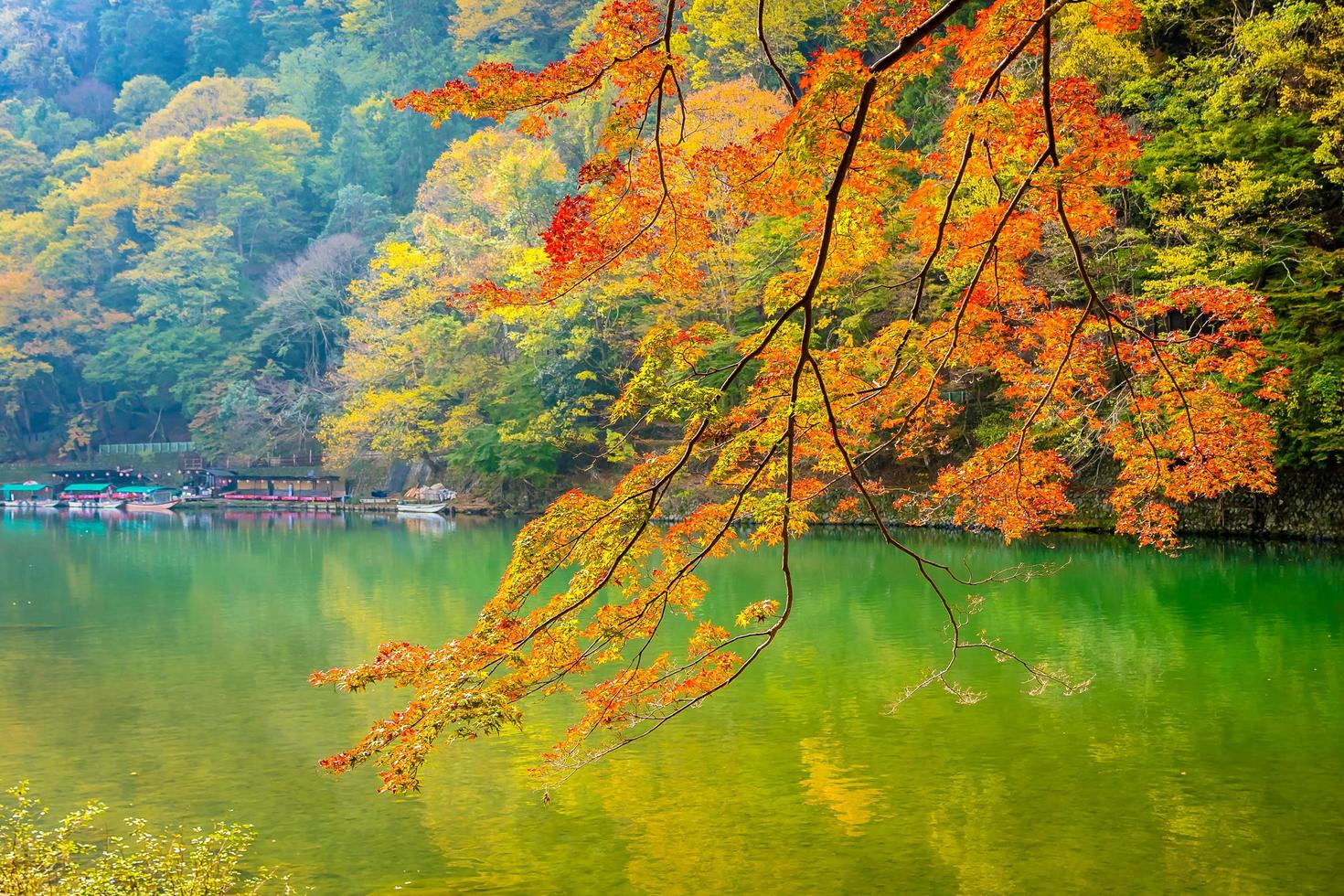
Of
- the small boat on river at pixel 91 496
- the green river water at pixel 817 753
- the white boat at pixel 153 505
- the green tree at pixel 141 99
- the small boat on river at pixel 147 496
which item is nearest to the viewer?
the green river water at pixel 817 753

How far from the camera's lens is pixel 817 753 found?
279 inches

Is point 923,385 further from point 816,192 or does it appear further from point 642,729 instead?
point 816,192

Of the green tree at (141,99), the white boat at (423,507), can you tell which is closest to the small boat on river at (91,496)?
the white boat at (423,507)

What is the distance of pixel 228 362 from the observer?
120 ft

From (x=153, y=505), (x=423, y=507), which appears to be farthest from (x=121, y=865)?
(x=153, y=505)

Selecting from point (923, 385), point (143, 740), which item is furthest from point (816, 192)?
point (143, 740)

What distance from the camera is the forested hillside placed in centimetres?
1484

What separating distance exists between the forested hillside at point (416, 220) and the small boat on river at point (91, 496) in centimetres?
284

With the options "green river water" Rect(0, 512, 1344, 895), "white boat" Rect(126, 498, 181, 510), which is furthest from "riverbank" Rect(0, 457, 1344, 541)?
"white boat" Rect(126, 498, 181, 510)

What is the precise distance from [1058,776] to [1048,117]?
441 centimetres

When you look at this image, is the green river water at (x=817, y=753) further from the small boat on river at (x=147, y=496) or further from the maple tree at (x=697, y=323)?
the small boat on river at (x=147, y=496)

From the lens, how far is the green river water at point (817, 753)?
17.6 feet

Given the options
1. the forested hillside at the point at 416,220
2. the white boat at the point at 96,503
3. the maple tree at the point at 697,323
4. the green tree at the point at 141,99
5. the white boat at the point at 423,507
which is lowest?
the white boat at the point at 96,503

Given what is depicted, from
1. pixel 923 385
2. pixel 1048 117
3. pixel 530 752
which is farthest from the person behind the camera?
pixel 923 385
